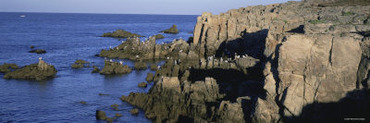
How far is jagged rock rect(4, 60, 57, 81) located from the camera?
5791cm

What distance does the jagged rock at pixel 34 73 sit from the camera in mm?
57906

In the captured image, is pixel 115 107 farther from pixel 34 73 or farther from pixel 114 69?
pixel 34 73

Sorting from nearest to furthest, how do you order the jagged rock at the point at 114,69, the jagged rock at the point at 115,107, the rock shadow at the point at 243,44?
the jagged rock at the point at 115,107 < the jagged rock at the point at 114,69 < the rock shadow at the point at 243,44

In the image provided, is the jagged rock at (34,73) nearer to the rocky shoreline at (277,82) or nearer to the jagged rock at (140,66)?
the rocky shoreline at (277,82)

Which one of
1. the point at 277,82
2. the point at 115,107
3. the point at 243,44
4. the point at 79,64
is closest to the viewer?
the point at 277,82

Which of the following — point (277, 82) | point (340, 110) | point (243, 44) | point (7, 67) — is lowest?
point (7, 67)

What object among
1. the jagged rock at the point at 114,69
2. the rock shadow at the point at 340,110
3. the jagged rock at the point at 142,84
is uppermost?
the rock shadow at the point at 340,110

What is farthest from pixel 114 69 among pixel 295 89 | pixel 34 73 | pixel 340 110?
pixel 340 110

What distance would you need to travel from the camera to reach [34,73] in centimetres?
5891

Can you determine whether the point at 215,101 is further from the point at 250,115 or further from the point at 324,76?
the point at 324,76

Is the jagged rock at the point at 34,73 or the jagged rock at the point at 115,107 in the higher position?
the jagged rock at the point at 34,73

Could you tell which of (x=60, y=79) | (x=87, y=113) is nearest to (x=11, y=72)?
(x=60, y=79)

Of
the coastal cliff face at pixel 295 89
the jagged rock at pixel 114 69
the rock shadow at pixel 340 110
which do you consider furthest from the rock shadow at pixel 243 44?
the rock shadow at pixel 340 110

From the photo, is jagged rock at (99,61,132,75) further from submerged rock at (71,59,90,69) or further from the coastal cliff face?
the coastal cliff face
